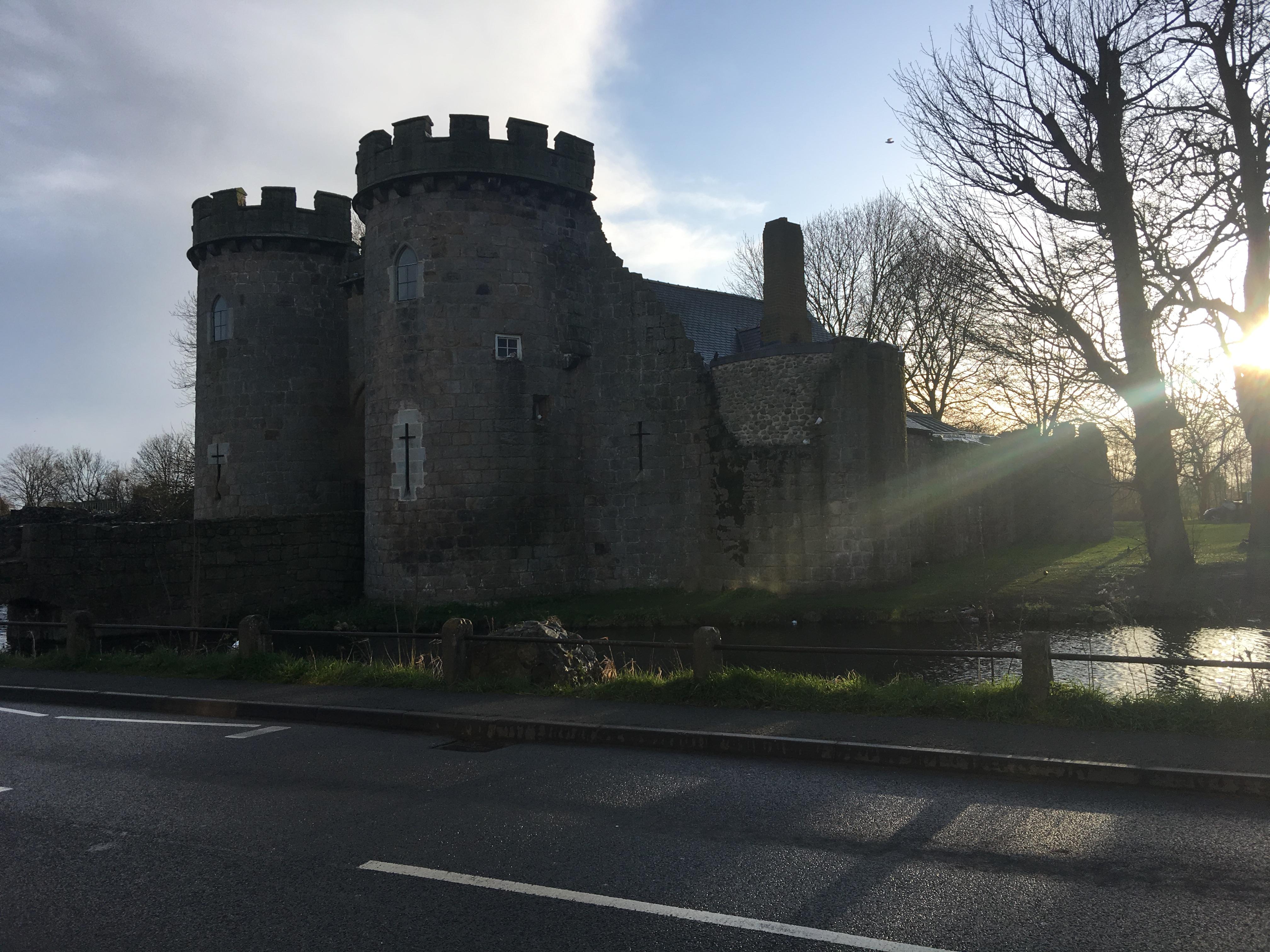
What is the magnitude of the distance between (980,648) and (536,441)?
11.9 meters

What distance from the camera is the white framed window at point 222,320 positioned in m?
28.1

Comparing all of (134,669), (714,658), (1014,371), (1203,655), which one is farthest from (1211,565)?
(134,669)

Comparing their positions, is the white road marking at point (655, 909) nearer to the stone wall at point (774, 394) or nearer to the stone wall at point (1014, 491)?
the stone wall at point (774, 394)

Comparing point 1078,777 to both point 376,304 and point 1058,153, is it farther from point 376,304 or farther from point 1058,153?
point 376,304

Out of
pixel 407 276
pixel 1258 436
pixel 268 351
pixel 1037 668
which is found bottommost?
pixel 1037 668

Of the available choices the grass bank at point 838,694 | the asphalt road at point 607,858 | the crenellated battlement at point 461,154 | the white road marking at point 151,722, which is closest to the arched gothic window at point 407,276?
the crenellated battlement at point 461,154

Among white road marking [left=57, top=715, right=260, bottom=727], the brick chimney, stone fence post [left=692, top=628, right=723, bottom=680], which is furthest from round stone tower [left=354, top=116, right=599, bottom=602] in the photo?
stone fence post [left=692, top=628, right=723, bottom=680]

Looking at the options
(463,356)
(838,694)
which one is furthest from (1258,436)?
(463,356)

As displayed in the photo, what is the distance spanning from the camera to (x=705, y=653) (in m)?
10.6

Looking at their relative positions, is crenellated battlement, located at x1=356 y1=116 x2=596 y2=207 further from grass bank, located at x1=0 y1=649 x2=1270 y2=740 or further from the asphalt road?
the asphalt road

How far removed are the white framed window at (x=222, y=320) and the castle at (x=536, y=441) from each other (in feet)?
18.5

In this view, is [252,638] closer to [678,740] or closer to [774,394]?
[678,740]

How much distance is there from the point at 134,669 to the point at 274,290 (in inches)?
644

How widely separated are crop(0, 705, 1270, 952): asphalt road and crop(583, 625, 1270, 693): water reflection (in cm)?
580
